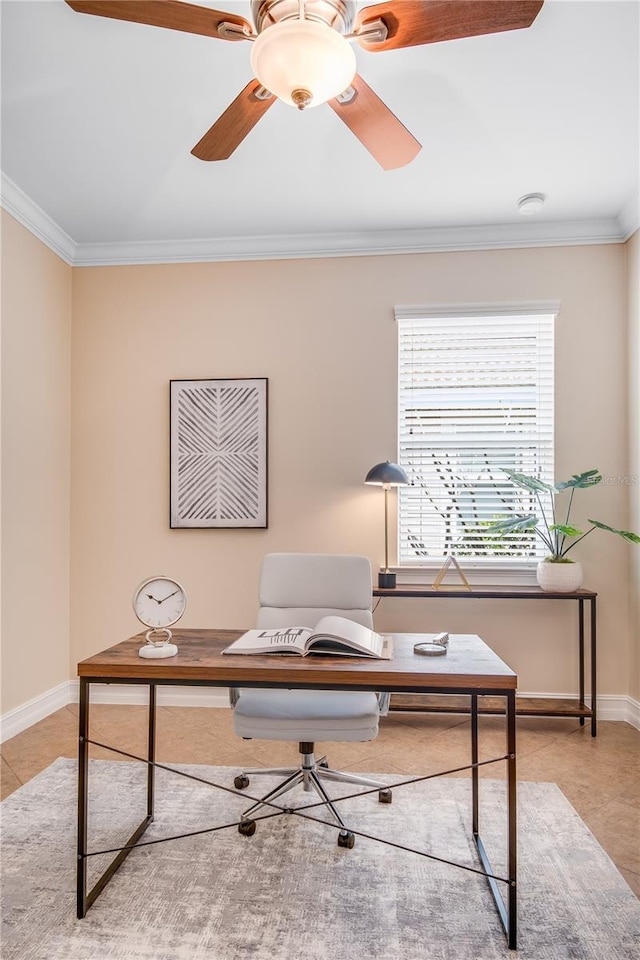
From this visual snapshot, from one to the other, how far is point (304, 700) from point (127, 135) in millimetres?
2538

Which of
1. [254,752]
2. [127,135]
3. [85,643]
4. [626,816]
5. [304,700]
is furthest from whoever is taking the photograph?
[85,643]

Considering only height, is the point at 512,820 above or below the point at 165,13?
below

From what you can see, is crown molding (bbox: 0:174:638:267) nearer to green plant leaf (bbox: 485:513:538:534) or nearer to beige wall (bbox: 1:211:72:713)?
beige wall (bbox: 1:211:72:713)

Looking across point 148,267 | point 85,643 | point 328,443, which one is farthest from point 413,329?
point 85,643

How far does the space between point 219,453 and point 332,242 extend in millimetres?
1468

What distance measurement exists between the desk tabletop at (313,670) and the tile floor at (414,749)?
1.07 m

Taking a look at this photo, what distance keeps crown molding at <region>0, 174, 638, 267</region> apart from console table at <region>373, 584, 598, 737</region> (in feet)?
6.69

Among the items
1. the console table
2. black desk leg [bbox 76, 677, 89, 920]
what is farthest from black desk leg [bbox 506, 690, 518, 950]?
the console table

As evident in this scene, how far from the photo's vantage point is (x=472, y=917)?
A: 5.97ft

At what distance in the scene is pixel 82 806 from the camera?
1.84 m

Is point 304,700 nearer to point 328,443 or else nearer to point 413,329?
point 328,443

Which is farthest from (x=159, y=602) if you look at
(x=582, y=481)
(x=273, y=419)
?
(x=582, y=481)

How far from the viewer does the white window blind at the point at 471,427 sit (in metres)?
3.78

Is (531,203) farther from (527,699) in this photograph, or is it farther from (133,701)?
(133,701)
